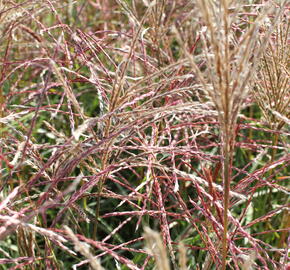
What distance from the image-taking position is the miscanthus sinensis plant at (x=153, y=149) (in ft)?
2.87

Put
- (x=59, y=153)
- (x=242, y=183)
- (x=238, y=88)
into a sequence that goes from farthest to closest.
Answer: (x=242, y=183)
(x=59, y=153)
(x=238, y=88)

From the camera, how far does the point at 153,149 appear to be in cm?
121

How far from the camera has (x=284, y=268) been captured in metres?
1.13

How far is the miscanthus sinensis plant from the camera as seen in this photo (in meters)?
0.87

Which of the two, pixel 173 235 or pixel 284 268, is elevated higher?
pixel 284 268

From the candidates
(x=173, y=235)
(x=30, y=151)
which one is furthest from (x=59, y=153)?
(x=173, y=235)

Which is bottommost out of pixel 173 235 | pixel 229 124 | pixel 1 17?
pixel 173 235

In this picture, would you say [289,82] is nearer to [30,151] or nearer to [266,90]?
[266,90]

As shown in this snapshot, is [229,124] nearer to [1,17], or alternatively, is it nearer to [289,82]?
[289,82]

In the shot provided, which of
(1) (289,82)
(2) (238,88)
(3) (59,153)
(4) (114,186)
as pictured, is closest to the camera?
(2) (238,88)

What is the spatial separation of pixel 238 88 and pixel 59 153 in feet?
1.47

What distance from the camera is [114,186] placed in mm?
2064

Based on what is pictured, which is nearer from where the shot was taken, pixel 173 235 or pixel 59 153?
pixel 59 153

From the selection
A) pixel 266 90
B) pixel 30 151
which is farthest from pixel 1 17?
pixel 266 90
